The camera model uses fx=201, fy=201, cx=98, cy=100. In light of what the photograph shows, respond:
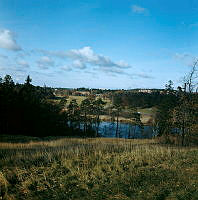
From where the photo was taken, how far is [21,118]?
134 feet

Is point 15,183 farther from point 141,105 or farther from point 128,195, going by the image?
point 141,105

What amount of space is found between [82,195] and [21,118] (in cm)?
3809

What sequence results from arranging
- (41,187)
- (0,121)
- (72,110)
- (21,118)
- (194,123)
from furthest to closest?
(72,110)
(21,118)
(0,121)
(194,123)
(41,187)

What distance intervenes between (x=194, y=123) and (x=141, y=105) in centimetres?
9948

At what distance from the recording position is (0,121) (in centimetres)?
3800

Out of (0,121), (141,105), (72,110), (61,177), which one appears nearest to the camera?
(61,177)

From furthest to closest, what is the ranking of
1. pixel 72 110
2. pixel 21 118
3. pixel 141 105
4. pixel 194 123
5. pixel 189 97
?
pixel 141 105, pixel 72 110, pixel 21 118, pixel 194 123, pixel 189 97

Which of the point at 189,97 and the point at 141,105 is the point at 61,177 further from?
the point at 141,105

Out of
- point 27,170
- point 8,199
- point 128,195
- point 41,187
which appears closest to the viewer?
point 8,199

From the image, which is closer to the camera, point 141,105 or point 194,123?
point 194,123

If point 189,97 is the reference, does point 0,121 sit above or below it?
below

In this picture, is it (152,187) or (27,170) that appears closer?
(152,187)

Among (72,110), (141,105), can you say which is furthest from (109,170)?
(141,105)

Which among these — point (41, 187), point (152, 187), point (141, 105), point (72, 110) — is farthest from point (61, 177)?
point (141, 105)
